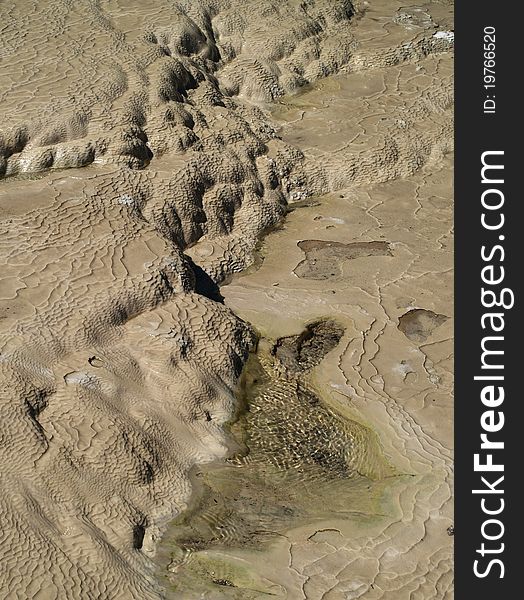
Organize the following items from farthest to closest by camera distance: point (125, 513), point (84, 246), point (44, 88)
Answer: point (44, 88), point (84, 246), point (125, 513)

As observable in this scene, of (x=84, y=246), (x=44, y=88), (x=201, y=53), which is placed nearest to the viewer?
(x=84, y=246)

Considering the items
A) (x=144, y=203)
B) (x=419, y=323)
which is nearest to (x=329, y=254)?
(x=419, y=323)

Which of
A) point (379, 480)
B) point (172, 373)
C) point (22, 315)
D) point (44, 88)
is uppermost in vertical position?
point (44, 88)

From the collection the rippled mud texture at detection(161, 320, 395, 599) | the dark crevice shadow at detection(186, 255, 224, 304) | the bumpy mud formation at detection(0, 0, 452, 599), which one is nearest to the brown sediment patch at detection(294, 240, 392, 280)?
the bumpy mud formation at detection(0, 0, 452, 599)

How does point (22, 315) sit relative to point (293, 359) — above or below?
above

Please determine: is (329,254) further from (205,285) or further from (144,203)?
(144,203)

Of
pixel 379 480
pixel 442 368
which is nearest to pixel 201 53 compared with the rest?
pixel 442 368

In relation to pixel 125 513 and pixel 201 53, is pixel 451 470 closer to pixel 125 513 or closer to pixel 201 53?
pixel 125 513

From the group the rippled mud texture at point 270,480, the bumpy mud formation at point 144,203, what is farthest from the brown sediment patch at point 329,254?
the rippled mud texture at point 270,480

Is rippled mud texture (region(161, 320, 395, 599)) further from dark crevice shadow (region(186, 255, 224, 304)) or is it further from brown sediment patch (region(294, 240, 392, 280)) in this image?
brown sediment patch (region(294, 240, 392, 280))
